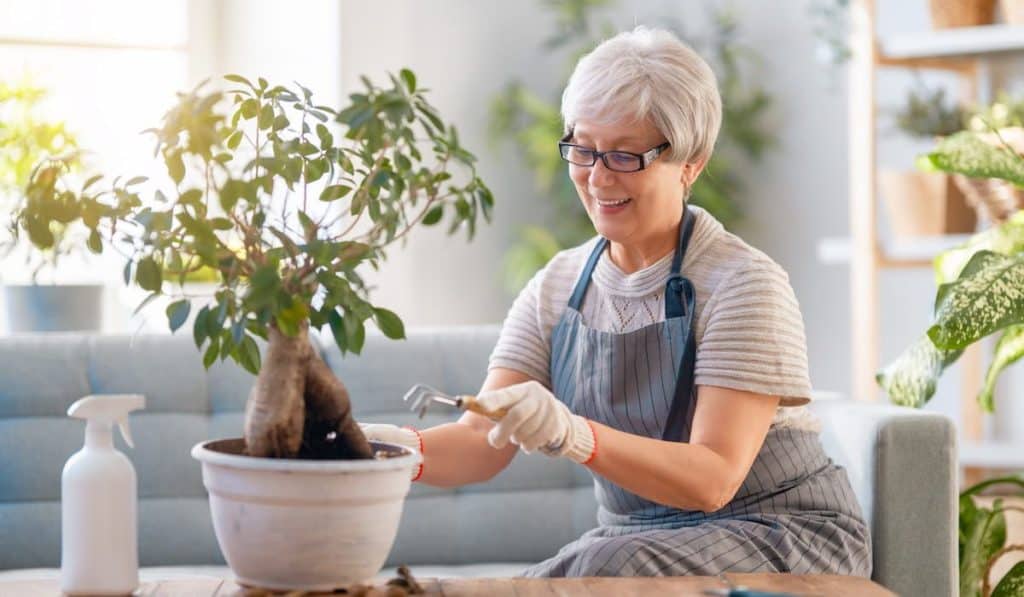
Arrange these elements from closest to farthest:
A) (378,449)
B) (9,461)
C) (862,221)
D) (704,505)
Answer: (378,449) < (704,505) < (9,461) < (862,221)

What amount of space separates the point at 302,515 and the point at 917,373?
4.39 ft

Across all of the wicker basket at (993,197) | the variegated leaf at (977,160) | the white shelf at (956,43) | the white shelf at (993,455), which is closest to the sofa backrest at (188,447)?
the variegated leaf at (977,160)

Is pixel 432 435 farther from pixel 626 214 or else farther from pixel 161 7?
pixel 161 7

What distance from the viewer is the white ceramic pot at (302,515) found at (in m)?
1.28

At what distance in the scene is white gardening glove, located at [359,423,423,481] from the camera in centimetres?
168

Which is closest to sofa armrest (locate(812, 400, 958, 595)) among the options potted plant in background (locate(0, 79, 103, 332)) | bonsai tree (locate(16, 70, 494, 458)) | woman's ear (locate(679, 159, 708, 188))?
woman's ear (locate(679, 159, 708, 188))

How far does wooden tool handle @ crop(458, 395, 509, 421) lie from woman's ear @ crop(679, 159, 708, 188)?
1.96 ft

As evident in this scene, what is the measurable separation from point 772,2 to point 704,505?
2911 mm

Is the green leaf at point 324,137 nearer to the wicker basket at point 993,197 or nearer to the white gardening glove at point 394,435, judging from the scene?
the white gardening glove at point 394,435

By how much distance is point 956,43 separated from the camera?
3.51 metres

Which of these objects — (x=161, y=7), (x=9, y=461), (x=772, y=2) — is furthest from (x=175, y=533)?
(x=772, y=2)

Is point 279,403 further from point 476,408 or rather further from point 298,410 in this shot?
point 476,408

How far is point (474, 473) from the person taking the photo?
1.89 meters

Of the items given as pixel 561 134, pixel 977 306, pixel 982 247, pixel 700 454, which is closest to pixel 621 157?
pixel 700 454
